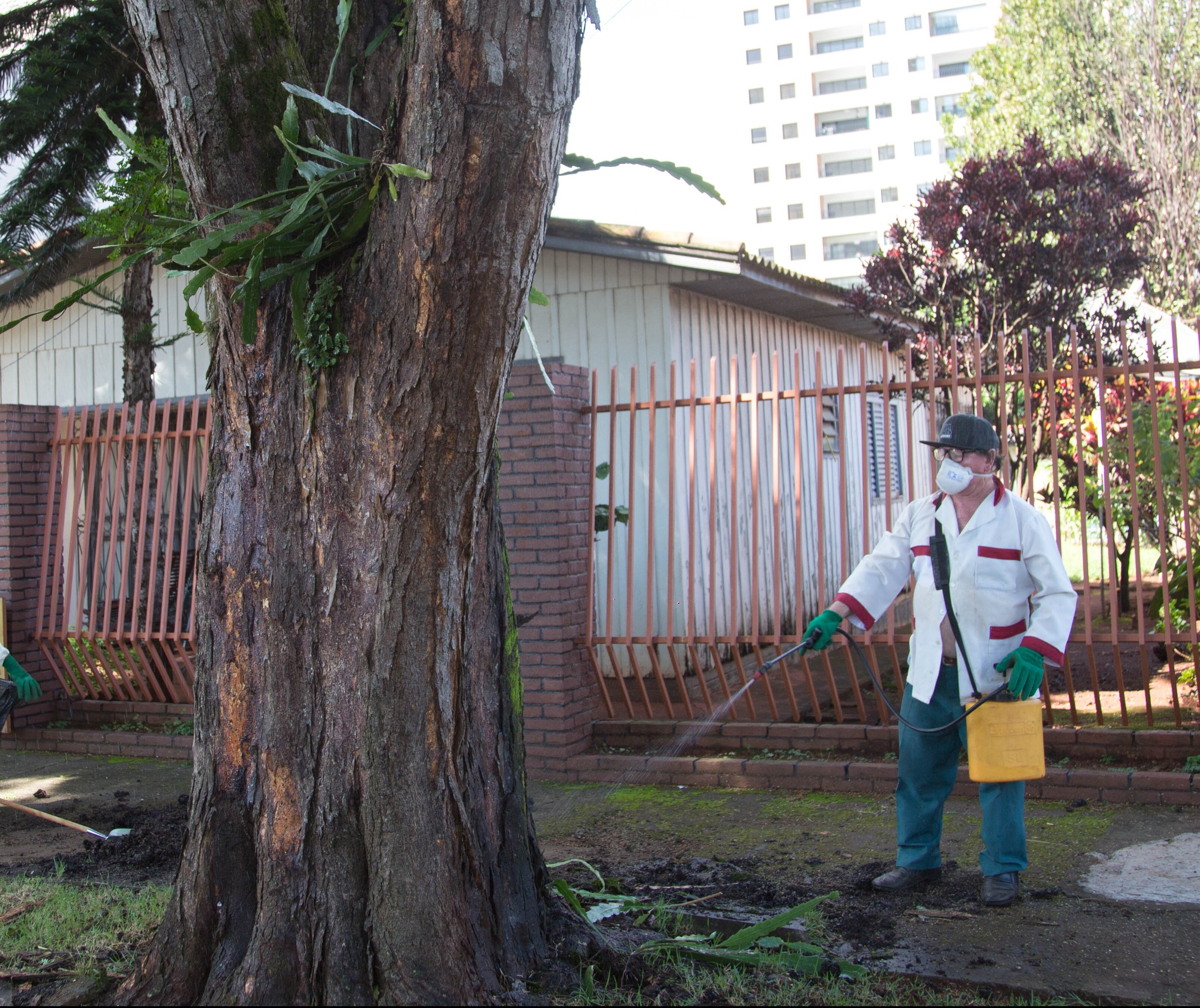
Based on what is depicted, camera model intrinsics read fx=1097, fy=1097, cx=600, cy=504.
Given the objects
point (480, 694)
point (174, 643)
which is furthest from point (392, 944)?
point (174, 643)

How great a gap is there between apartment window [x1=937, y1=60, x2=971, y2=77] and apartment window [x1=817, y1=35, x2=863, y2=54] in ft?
18.6

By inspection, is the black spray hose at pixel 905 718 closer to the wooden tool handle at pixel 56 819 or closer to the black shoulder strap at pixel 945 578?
the black shoulder strap at pixel 945 578

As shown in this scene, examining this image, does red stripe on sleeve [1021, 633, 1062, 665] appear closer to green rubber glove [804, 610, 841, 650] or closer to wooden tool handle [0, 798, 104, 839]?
green rubber glove [804, 610, 841, 650]

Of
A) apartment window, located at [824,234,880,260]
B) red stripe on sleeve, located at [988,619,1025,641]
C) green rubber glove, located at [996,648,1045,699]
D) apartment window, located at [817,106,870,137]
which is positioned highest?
apartment window, located at [817,106,870,137]

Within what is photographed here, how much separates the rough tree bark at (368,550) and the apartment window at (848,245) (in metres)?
64.4

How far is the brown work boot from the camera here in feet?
14.5

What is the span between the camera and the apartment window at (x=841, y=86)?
6775cm

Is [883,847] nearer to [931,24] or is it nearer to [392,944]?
[392,944]

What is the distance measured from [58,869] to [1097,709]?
5.29 meters

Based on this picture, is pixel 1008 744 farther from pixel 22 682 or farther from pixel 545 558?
pixel 22 682

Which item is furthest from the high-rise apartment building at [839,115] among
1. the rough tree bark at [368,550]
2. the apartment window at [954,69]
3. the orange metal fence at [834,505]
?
the rough tree bark at [368,550]

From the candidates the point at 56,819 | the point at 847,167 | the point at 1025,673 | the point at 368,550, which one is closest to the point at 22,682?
the point at 56,819

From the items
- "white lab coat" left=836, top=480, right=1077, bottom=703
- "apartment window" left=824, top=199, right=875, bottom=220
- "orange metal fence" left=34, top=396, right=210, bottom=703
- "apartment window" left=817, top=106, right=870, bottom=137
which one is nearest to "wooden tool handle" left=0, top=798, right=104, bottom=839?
"orange metal fence" left=34, top=396, right=210, bottom=703

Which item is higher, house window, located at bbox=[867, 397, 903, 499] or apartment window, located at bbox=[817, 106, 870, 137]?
apartment window, located at bbox=[817, 106, 870, 137]
